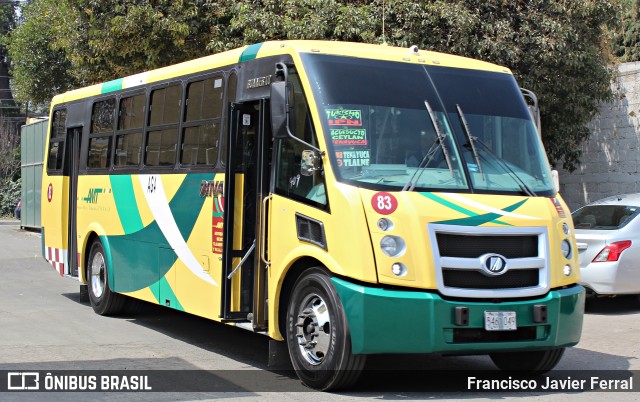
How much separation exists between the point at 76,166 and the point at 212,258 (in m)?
4.94

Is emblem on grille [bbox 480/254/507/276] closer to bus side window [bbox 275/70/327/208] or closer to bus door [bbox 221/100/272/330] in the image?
bus side window [bbox 275/70/327/208]

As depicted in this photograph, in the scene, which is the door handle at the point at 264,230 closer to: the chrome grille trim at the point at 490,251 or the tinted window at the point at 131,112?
the chrome grille trim at the point at 490,251

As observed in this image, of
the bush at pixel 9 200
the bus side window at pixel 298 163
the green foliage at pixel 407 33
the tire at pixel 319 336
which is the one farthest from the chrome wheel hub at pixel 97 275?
the bush at pixel 9 200

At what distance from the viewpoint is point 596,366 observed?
9094mm

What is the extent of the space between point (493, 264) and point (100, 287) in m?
6.59

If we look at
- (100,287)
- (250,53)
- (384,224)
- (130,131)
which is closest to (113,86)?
(130,131)

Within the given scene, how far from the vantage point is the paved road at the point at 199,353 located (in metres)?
7.68

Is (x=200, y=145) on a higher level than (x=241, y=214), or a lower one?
higher

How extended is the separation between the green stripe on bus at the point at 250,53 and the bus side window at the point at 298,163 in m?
0.78

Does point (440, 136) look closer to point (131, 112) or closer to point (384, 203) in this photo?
point (384, 203)

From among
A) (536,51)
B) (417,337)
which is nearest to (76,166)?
(417,337)

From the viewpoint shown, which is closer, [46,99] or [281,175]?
[281,175]

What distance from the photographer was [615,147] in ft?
69.0

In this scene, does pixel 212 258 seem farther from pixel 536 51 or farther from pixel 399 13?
pixel 536 51
